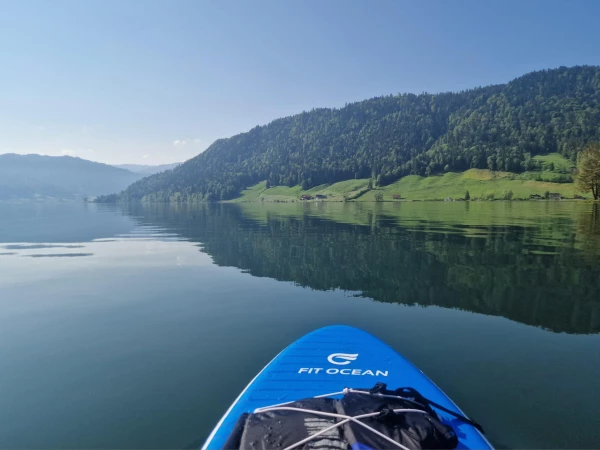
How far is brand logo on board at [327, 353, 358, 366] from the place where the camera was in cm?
902

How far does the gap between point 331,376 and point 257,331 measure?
560 cm

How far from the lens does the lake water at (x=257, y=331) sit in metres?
8.08

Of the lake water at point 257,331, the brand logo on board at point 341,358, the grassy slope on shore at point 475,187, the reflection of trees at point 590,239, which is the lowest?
the lake water at point 257,331

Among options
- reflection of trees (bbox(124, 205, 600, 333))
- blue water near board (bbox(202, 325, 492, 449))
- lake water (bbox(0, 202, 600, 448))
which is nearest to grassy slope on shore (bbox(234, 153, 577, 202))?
reflection of trees (bbox(124, 205, 600, 333))

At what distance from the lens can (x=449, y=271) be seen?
22.2m

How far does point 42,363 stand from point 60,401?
2.92 meters

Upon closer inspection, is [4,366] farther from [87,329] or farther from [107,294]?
[107,294]

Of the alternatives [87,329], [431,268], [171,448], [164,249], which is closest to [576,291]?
[431,268]

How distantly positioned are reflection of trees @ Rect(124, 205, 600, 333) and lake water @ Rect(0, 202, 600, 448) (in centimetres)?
14

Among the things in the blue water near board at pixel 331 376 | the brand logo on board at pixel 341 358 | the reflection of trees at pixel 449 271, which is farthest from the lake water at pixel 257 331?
the brand logo on board at pixel 341 358

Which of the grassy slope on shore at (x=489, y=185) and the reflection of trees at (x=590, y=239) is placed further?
the grassy slope on shore at (x=489, y=185)

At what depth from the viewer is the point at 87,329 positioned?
13.9 m

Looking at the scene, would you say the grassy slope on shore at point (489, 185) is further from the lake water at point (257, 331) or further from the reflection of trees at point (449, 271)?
the lake water at point (257, 331)

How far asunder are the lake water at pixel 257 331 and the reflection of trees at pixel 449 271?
0.46 feet
